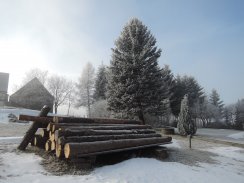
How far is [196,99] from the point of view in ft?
171

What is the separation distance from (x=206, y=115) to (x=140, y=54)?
47021mm

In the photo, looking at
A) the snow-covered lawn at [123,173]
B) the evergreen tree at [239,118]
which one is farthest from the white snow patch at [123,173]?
the evergreen tree at [239,118]

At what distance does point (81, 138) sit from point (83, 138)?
81mm

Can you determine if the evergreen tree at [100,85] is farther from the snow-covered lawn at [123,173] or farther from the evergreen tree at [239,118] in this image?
the evergreen tree at [239,118]

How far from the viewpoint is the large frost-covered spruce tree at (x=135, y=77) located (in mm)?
21969

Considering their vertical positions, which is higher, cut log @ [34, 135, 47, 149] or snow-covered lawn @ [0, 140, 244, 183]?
cut log @ [34, 135, 47, 149]

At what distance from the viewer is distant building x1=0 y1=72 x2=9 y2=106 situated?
46.6 meters

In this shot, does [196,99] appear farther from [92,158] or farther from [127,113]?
[92,158]

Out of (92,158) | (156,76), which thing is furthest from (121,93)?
(92,158)

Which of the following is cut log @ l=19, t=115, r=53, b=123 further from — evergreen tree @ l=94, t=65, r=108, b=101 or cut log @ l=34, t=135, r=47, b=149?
evergreen tree @ l=94, t=65, r=108, b=101

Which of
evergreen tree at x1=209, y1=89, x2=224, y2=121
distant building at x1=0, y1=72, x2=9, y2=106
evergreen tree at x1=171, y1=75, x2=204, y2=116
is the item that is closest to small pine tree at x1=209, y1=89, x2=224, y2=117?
evergreen tree at x1=209, y1=89, x2=224, y2=121

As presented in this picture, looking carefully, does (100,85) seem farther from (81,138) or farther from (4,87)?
(81,138)

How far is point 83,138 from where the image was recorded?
812cm

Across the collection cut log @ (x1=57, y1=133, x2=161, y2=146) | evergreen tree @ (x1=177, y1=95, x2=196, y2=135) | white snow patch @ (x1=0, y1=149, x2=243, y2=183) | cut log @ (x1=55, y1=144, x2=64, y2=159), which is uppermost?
evergreen tree @ (x1=177, y1=95, x2=196, y2=135)
